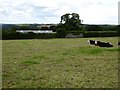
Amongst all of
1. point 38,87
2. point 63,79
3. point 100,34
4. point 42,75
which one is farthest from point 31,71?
point 100,34

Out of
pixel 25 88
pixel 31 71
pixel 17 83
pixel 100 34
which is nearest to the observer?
pixel 25 88

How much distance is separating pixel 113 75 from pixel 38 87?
10.6 ft

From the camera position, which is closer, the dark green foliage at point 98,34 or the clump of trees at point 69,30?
the clump of trees at point 69,30

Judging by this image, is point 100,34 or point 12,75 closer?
point 12,75

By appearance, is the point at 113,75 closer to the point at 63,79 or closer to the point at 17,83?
the point at 63,79

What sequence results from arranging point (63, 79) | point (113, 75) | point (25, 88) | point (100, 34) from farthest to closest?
point (100, 34)
point (113, 75)
point (63, 79)
point (25, 88)

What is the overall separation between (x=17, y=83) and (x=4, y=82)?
1.47ft

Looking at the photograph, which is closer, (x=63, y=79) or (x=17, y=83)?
(x=17, y=83)

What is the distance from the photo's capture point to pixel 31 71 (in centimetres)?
1019

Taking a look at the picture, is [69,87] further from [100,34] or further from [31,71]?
[100,34]

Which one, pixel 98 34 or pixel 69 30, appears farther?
pixel 69 30

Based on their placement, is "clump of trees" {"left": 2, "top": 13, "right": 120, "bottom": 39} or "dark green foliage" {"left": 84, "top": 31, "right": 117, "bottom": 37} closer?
"clump of trees" {"left": 2, "top": 13, "right": 120, "bottom": 39}

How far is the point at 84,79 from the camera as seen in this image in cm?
862

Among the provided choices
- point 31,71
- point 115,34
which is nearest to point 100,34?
point 115,34
